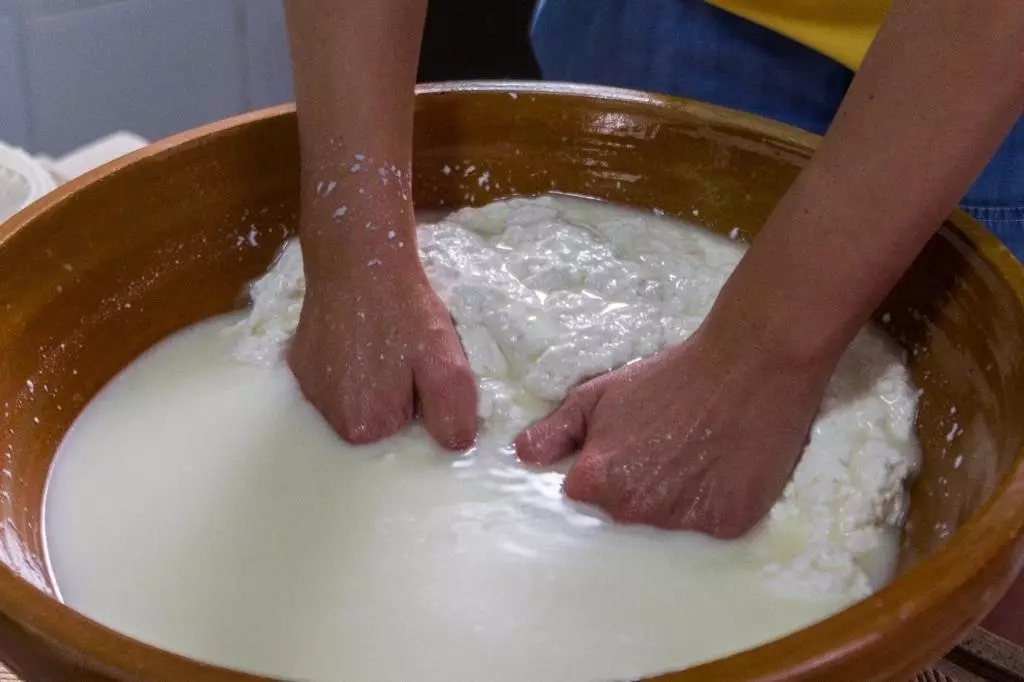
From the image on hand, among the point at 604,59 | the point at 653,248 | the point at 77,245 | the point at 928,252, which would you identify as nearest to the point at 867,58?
the point at 928,252

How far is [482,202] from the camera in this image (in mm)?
876

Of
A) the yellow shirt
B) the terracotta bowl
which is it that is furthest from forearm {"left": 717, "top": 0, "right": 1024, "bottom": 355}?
the yellow shirt

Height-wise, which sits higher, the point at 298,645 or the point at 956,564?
the point at 956,564

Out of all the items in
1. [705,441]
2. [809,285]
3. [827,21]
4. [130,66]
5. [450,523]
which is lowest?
[130,66]

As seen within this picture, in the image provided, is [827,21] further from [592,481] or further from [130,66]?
[130,66]

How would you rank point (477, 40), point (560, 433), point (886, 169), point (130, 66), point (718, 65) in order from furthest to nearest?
point (477, 40) < point (130, 66) < point (718, 65) < point (560, 433) < point (886, 169)

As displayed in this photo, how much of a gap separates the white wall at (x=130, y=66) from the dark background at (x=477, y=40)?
0.83 feet

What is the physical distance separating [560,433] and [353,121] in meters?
0.27

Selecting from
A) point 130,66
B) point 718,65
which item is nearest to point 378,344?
point 718,65

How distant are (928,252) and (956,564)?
0.31 metres

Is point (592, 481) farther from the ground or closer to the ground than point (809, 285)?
closer to the ground

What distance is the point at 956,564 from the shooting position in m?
0.40

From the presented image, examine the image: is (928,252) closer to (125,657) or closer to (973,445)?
(973,445)

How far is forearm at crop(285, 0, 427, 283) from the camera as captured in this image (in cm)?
67
